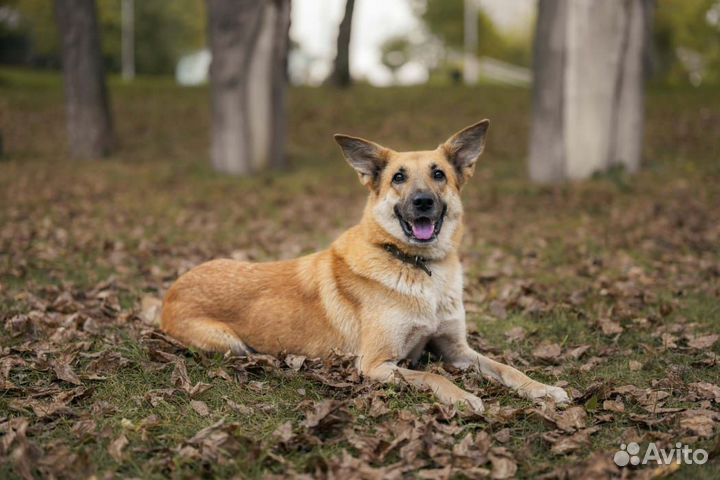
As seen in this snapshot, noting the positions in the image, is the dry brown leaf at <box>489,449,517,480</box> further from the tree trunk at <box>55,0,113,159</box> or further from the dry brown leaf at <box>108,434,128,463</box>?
the tree trunk at <box>55,0,113,159</box>

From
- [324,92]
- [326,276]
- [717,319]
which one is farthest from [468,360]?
[324,92]

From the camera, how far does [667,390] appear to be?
4691mm

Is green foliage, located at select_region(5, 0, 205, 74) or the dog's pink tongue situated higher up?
green foliage, located at select_region(5, 0, 205, 74)

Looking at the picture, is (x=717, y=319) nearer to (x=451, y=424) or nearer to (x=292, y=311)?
(x=451, y=424)

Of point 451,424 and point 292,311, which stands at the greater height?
point 292,311

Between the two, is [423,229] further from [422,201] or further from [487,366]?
[487,366]

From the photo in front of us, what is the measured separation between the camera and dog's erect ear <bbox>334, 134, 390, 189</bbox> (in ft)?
17.9

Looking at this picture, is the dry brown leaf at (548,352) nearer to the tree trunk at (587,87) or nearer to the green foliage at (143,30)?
the tree trunk at (587,87)

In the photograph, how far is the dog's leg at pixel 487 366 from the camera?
4598mm

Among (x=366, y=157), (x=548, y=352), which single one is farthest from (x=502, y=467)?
(x=366, y=157)

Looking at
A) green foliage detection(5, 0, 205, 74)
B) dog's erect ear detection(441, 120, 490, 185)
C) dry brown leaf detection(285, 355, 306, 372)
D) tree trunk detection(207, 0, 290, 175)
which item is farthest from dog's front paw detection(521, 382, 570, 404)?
green foliage detection(5, 0, 205, 74)

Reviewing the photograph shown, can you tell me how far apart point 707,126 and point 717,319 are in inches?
566

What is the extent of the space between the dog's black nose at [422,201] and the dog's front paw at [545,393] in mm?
1434

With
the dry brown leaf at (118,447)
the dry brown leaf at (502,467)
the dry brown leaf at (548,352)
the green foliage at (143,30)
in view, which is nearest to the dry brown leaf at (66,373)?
the dry brown leaf at (118,447)
